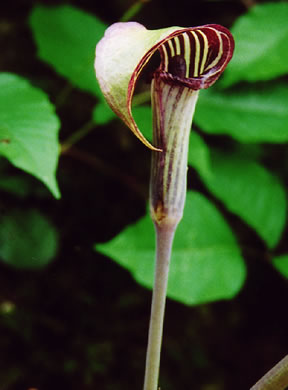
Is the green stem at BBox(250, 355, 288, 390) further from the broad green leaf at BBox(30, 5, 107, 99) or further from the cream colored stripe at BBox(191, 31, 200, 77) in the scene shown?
the broad green leaf at BBox(30, 5, 107, 99)

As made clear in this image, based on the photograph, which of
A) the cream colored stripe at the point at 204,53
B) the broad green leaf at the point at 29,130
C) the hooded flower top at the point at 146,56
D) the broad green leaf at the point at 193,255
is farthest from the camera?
the broad green leaf at the point at 193,255

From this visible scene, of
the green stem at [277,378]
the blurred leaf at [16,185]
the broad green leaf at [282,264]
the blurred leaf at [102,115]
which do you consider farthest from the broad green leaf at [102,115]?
the green stem at [277,378]

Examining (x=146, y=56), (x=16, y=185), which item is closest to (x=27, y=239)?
(x=16, y=185)

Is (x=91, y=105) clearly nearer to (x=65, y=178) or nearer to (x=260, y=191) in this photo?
(x=65, y=178)

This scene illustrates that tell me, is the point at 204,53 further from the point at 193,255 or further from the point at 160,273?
the point at 193,255

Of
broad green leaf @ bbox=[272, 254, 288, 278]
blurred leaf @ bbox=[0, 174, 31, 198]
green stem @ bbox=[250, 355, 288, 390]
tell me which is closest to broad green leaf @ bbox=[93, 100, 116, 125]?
blurred leaf @ bbox=[0, 174, 31, 198]

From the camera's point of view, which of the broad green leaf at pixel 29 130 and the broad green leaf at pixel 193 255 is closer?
the broad green leaf at pixel 29 130

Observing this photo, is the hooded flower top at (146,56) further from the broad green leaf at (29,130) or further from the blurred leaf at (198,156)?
the blurred leaf at (198,156)
